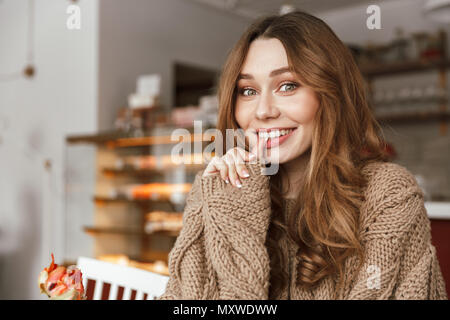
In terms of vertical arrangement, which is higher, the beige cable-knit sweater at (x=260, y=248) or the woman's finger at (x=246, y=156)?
the woman's finger at (x=246, y=156)

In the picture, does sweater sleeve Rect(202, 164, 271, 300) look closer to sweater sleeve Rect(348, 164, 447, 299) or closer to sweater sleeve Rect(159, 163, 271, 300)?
sweater sleeve Rect(159, 163, 271, 300)

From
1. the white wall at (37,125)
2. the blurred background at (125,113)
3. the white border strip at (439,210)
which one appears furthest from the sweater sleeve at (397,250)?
the white wall at (37,125)

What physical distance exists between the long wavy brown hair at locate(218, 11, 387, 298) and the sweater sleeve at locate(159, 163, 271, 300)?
108 millimetres

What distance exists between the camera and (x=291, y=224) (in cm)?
90

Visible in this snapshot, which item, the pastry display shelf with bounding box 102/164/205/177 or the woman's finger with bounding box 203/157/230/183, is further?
the pastry display shelf with bounding box 102/164/205/177

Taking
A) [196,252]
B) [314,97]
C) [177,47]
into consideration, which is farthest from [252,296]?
[177,47]

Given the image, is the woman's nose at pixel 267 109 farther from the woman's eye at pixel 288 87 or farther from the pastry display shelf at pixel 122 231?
the pastry display shelf at pixel 122 231

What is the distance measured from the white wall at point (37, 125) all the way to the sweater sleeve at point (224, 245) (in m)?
3.09

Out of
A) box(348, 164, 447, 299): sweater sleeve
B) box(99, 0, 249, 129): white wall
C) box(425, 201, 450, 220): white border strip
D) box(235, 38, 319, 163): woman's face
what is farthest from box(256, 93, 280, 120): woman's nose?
box(99, 0, 249, 129): white wall

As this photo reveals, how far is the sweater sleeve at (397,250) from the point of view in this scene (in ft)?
2.44

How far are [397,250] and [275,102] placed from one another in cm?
31

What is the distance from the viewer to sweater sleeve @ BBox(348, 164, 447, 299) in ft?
2.44

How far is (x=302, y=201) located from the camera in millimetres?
864
